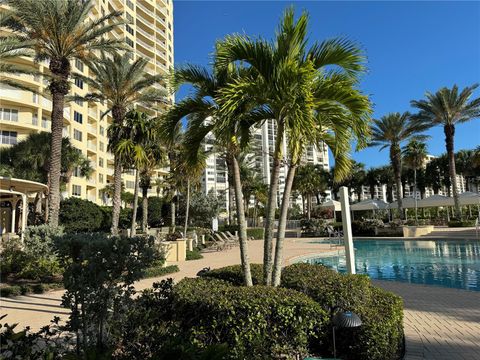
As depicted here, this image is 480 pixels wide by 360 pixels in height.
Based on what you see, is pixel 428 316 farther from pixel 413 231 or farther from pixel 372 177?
pixel 372 177

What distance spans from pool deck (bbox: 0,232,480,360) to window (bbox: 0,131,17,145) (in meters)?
32.9

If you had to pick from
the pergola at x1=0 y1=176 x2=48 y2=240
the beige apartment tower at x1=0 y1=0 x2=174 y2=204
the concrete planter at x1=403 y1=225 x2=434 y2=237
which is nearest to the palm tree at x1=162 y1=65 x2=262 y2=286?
the pergola at x1=0 y1=176 x2=48 y2=240

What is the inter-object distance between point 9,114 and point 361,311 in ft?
139

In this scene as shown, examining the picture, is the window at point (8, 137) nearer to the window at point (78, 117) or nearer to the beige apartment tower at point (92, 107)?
the beige apartment tower at point (92, 107)

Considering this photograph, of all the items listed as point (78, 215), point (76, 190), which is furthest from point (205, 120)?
point (76, 190)

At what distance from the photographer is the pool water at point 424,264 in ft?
42.1

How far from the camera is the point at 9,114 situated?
37688mm

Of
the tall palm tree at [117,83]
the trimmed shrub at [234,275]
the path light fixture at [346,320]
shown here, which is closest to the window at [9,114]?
the tall palm tree at [117,83]

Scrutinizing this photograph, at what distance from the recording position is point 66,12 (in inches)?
671

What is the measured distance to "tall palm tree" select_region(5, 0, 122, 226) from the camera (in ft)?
52.5

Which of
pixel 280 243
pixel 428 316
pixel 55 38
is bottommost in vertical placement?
pixel 428 316

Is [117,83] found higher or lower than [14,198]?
higher

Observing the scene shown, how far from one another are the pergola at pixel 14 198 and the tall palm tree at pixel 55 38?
134 inches

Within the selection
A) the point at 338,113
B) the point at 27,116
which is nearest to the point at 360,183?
the point at 27,116
